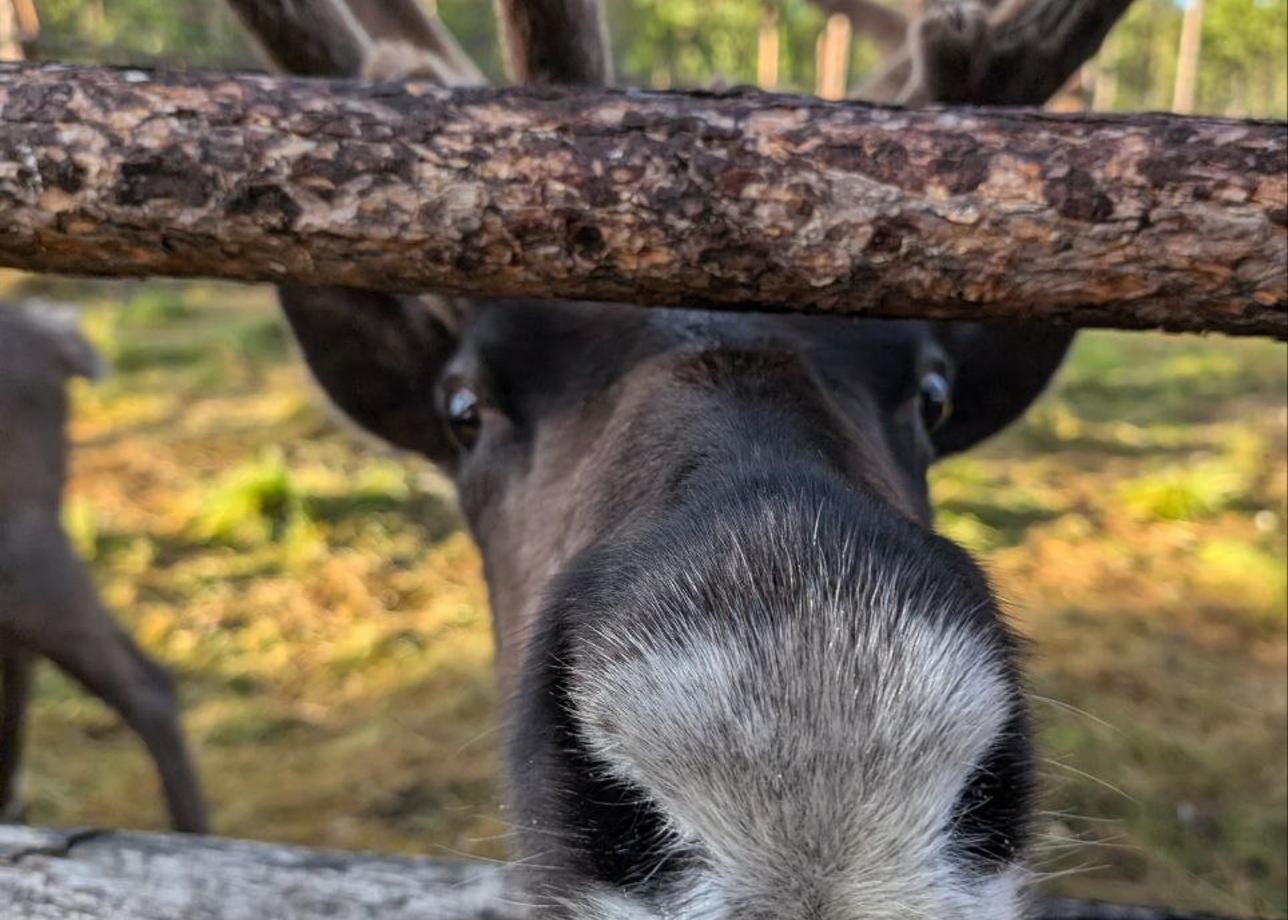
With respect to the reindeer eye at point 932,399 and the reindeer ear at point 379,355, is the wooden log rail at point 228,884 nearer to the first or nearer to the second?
the reindeer eye at point 932,399

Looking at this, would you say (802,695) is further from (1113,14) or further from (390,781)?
(390,781)

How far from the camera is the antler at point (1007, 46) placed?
7.41ft

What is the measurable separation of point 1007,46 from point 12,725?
3753 mm

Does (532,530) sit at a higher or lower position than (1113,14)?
lower

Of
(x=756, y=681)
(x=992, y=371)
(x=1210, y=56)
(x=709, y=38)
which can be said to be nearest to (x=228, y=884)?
(x=756, y=681)

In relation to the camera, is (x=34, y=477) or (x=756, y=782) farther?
(x=34, y=477)

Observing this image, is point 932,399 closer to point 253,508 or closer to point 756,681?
point 756,681

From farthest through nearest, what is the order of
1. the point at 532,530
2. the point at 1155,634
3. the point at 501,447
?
the point at 1155,634 → the point at 501,447 → the point at 532,530

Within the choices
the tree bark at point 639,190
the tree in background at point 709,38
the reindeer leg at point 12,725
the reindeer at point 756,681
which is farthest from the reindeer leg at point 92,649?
the tree in background at point 709,38

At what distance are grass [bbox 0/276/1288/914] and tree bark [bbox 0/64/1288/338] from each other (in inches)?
28.2

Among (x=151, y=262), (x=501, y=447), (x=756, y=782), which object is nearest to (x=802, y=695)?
(x=756, y=782)

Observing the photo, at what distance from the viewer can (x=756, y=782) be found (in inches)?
40.0

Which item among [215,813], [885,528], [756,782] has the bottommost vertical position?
[215,813]

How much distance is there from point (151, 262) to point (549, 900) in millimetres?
920
